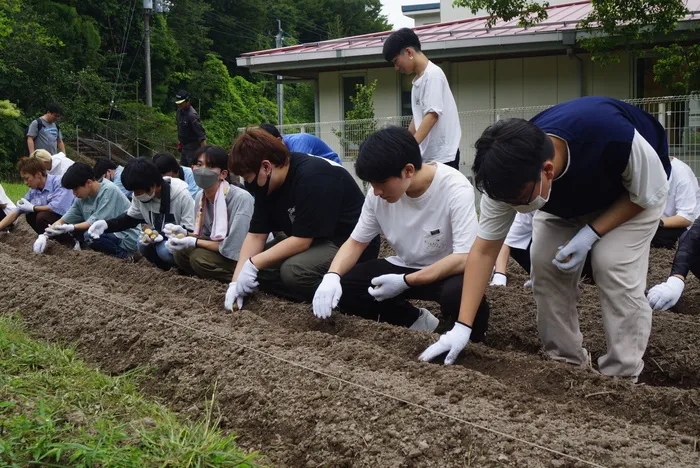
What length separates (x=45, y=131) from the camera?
10.9 meters

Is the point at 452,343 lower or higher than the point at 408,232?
lower

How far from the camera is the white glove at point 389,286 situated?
381cm

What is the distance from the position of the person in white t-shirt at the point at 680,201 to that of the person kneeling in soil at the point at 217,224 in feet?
10.1

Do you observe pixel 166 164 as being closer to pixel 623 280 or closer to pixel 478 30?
pixel 623 280

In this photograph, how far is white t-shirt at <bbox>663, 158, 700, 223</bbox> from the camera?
17.9 ft

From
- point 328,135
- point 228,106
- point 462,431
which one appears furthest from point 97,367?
point 228,106

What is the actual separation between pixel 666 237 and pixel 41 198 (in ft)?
20.1

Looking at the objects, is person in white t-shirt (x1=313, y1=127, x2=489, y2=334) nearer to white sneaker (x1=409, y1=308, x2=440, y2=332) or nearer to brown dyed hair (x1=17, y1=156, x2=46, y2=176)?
white sneaker (x1=409, y1=308, x2=440, y2=332)

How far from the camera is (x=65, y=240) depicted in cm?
733

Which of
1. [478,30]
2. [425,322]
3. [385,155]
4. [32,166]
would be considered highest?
[478,30]

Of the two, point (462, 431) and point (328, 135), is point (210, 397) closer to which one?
point (462, 431)

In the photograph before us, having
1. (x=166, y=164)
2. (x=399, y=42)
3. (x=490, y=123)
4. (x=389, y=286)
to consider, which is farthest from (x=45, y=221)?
(x=490, y=123)

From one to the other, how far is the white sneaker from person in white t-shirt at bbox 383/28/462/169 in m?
1.49

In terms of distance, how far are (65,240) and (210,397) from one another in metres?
4.72
